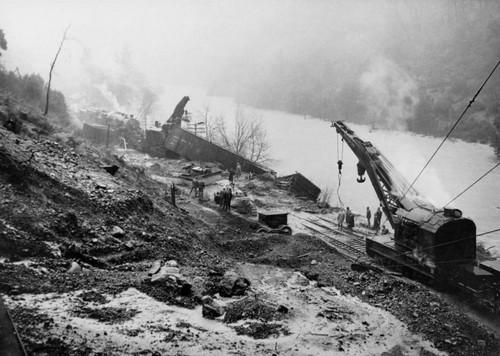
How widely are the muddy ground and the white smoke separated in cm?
3525

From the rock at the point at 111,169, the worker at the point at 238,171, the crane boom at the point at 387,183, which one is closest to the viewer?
the rock at the point at 111,169

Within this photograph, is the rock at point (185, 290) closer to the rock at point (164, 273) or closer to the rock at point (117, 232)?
the rock at point (164, 273)

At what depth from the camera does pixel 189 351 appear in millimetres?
4895

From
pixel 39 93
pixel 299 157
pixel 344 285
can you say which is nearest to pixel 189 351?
pixel 344 285

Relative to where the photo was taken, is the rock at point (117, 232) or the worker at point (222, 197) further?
the worker at point (222, 197)

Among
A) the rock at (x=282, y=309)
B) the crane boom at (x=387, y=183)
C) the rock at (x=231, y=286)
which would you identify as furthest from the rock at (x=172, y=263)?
the crane boom at (x=387, y=183)

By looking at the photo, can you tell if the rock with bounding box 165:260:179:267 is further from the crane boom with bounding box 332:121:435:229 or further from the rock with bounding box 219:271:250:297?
the crane boom with bounding box 332:121:435:229

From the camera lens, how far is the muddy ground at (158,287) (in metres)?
5.09

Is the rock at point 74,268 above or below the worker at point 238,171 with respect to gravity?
below

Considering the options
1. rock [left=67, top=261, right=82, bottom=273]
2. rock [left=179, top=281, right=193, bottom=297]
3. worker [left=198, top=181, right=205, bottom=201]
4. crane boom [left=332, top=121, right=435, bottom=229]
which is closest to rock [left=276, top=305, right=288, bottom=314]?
rock [left=179, top=281, right=193, bottom=297]

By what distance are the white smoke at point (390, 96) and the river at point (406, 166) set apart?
2540 mm

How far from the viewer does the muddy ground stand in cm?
509

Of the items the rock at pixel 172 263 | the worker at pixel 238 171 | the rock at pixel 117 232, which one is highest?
the worker at pixel 238 171

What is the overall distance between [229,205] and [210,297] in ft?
28.7
